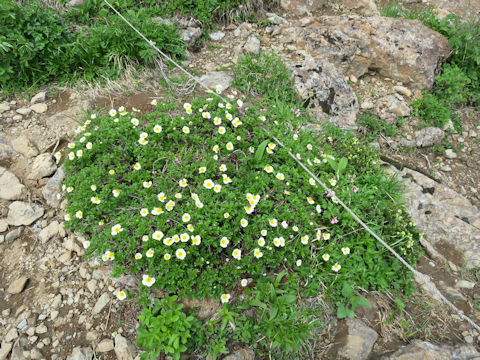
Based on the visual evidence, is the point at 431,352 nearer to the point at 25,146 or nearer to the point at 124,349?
the point at 124,349

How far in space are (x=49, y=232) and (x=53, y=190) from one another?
507mm

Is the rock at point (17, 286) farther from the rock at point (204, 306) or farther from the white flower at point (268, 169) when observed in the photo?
the white flower at point (268, 169)

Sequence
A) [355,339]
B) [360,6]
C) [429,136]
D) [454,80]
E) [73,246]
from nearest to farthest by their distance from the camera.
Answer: [355,339], [73,246], [429,136], [454,80], [360,6]

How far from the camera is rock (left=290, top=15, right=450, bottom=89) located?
545cm

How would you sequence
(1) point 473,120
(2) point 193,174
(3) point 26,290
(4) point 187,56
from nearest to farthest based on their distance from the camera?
(3) point 26,290 → (2) point 193,174 → (4) point 187,56 → (1) point 473,120

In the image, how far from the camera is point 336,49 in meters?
5.43

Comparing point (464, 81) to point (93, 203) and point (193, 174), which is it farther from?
point (93, 203)

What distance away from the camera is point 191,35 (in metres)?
5.31

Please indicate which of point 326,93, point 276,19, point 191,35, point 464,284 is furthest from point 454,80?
point 191,35

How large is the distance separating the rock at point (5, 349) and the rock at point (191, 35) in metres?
4.70

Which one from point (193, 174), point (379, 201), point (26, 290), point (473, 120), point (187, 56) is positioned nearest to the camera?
point (26, 290)

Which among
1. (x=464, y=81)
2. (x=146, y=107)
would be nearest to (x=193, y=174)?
(x=146, y=107)

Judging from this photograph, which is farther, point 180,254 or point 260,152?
point 260,152

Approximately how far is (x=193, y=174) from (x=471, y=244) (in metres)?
3.36
